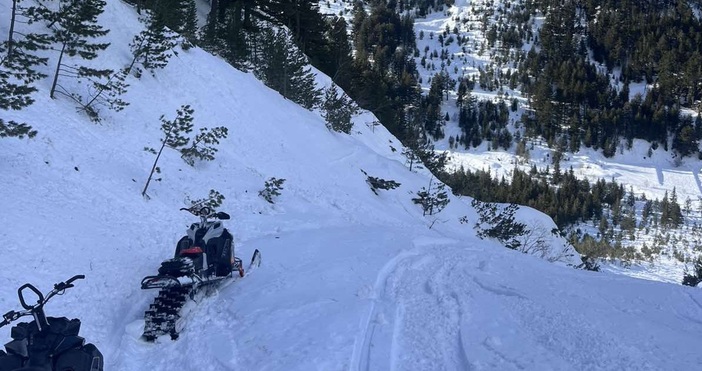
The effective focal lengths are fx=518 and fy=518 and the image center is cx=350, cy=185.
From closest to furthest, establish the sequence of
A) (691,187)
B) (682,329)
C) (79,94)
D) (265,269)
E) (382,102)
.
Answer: (682,329), (265,269), (79,94), (382,102), (691,187)

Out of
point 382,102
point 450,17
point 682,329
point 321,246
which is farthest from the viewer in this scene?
point 450,17

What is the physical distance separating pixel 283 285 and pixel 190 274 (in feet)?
5.65

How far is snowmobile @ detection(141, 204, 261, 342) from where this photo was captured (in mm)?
6457

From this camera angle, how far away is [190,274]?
7.54 m

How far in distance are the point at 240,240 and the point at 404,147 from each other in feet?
87.6

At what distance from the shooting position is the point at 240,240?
12.0m

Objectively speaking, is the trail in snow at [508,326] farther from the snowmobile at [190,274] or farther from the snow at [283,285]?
the snowmobile at [190,274]

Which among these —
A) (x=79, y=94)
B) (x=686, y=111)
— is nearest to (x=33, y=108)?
(x=79, y=94)

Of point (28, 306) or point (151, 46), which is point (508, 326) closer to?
point (28, 306)

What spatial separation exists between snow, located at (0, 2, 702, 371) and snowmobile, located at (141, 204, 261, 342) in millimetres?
224

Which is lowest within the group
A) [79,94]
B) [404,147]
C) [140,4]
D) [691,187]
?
[691,187]

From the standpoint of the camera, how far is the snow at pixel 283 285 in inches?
249

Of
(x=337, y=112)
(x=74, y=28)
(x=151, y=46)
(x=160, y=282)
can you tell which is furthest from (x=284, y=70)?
(x=160, y=282)

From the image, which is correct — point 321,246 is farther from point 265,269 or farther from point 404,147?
point 404,147
